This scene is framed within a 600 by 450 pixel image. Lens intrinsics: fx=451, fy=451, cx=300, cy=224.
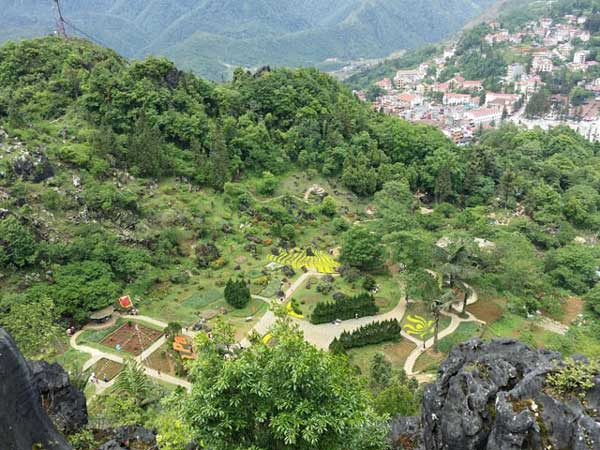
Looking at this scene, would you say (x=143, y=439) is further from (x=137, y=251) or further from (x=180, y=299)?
(x=137, y=251)

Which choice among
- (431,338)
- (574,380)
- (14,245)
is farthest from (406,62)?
(574,380)

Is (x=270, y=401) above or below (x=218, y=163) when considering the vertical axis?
above

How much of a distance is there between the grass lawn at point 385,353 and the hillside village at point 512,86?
7472 cm

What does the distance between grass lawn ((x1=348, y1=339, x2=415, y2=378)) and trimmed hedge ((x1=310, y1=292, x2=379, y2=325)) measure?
10.8ft

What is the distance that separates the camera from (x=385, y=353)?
30297 millimetres

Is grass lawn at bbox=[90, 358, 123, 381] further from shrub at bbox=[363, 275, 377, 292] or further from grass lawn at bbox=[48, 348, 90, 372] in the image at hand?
shrub at bbox=[363, 275, 377, 292]

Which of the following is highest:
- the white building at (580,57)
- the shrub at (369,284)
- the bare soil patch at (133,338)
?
the white building at (580,57)

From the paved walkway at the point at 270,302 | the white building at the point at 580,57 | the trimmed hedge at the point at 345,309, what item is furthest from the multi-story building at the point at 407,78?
the trimmed hedge at the point at 345,309

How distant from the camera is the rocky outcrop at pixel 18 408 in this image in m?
10.4

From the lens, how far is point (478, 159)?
57594 mm

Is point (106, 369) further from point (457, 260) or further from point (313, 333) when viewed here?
point (457, 260)

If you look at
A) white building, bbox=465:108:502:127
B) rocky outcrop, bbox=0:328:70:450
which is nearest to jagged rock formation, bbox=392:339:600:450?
rocky outcrop, bbox=0:328:70:450

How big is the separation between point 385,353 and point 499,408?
767 inches

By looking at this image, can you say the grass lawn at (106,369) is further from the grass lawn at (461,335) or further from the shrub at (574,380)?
the shrub at (574,380)
